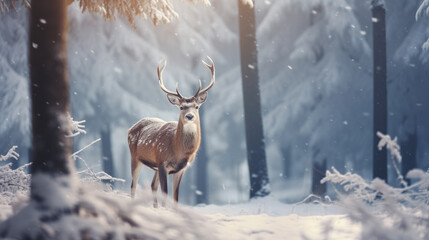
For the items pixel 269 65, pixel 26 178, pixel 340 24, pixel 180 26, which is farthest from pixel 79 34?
pixel 26 178

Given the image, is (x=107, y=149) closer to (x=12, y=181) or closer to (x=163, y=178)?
(x=12, y=181)

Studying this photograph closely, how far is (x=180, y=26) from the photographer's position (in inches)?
747

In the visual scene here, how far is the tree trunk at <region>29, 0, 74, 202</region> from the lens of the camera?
13.2ft

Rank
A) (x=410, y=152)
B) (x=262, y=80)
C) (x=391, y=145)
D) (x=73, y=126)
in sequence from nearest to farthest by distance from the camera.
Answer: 1. (x=391, y=145)
2. (x=73, y=126)
3. (x=410, y=152)
4. (x=262, y=80)

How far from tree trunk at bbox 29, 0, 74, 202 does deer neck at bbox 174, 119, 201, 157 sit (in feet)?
10.7

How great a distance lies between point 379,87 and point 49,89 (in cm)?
1037

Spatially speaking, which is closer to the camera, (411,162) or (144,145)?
(144,145)

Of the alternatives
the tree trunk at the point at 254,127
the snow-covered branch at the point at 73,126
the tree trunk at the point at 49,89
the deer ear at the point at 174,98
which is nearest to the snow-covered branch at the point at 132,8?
the deer ear at the point at 174,98

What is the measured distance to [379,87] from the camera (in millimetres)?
12234

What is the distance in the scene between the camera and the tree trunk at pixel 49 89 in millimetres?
4020

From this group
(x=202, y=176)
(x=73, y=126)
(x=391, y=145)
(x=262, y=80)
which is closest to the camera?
(x=391, y=145)

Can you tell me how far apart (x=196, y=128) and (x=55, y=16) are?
3.62 meters

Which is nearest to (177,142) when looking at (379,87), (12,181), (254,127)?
(12,181)

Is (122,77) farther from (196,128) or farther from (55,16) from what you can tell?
(55,16)
